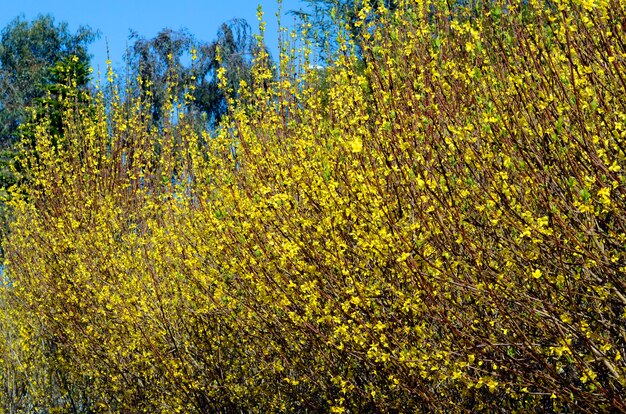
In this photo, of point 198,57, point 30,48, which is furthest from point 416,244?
point 30,48

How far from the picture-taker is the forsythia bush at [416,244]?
3902 mm

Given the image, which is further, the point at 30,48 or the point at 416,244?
the point at 30,48

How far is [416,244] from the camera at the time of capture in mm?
3980

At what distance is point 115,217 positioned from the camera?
890cm

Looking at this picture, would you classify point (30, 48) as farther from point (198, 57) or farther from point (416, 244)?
point (416, 244)

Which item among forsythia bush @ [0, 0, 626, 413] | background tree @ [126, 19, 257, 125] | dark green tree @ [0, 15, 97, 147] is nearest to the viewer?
forsythia bush @ [0, 0, 626, 413]

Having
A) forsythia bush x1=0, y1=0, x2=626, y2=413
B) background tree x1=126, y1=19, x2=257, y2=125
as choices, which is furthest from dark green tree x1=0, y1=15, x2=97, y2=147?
forsythia bush x1=0, y1=0, x2=626, y2=413

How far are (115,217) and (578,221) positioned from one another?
5883mm

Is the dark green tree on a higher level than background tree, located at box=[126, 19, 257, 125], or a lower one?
higher

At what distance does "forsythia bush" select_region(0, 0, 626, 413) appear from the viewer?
3902mm

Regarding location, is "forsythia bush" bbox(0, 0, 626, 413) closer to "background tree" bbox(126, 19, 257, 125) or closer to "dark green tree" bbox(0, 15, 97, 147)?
"background tree" bbox(126, 19, 257, 125)

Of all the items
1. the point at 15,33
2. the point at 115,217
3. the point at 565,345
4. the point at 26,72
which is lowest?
the point at 565,345

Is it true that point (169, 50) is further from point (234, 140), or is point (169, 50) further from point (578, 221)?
point (578, 221)

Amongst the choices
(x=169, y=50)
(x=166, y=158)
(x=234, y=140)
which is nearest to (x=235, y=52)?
(x=169, y=50)
